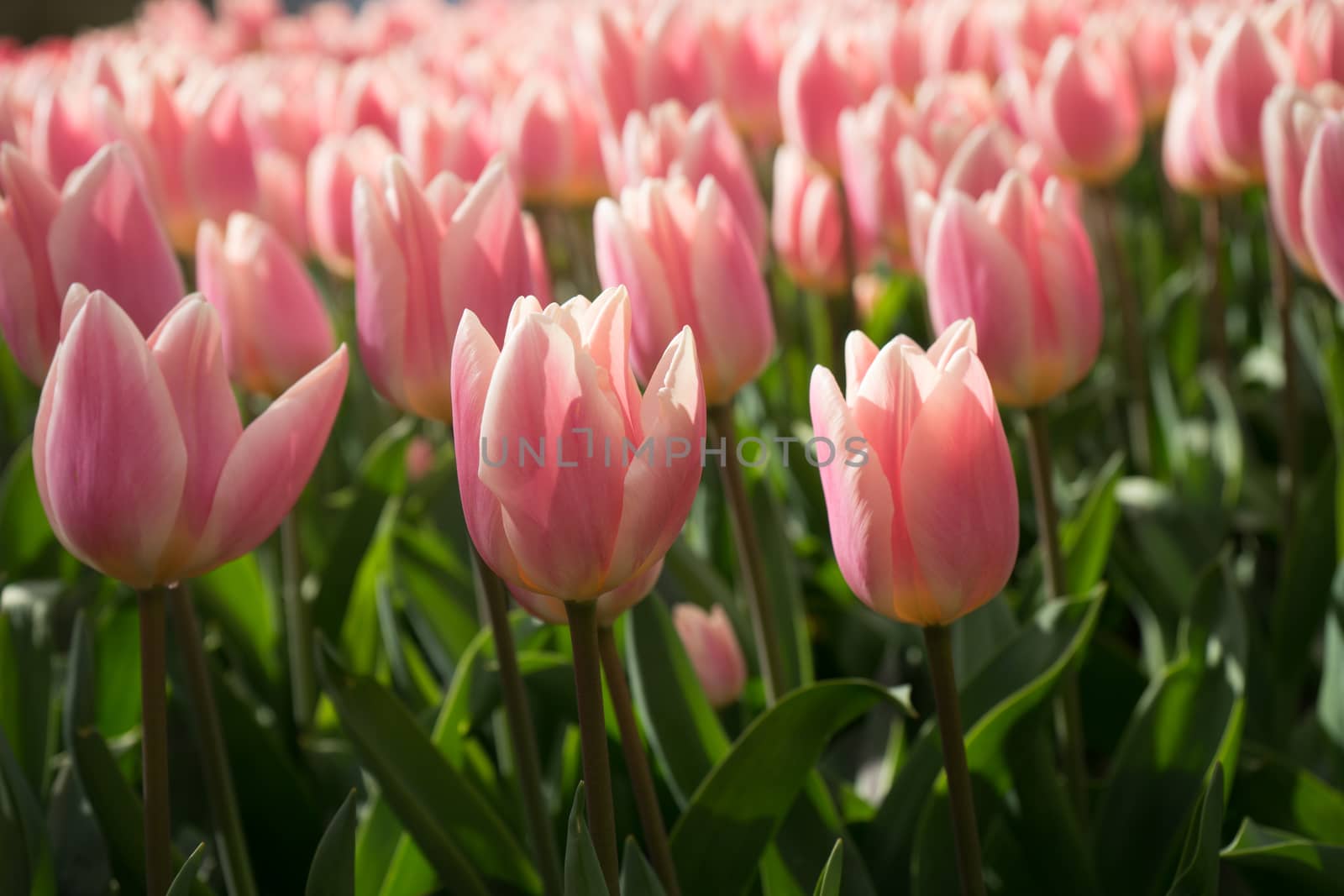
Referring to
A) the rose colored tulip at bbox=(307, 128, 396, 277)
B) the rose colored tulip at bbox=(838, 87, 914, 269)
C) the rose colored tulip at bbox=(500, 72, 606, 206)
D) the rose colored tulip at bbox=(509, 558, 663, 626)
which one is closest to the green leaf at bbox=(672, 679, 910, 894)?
the rose colored tulip at bbox=(509, 558, 663, 626)

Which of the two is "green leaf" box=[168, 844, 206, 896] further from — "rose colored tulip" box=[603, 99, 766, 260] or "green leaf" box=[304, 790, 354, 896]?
"rose colored tulip" box=[603, 99, 766, 260]

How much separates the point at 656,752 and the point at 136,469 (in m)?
0.40

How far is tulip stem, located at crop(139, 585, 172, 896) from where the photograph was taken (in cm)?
62

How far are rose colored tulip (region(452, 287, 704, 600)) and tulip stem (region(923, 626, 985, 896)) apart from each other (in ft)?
0.48

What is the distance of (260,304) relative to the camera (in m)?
0.92

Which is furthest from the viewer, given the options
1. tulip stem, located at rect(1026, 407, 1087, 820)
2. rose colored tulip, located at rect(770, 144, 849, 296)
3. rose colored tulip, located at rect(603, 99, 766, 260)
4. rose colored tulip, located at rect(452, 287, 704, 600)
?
rose colored tulip, located at rect(770, 144, 849, 296)

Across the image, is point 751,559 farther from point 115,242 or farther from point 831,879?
point 115,242

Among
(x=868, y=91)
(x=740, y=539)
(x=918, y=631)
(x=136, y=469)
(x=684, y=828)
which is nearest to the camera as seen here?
(x=136, y=469)

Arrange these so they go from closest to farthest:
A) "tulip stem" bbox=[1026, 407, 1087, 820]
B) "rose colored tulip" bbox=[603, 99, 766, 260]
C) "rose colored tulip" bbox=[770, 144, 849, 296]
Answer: "tulip stem" bbox=[1026, 407, 1087, 820], "rose colored tulip" bbox=[603, 99, 766, 260], "rose colored tulip" bbox=[770, 144, 849, 296]

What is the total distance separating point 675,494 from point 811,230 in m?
0.83

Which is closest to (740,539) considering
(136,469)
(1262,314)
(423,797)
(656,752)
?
(656,752)

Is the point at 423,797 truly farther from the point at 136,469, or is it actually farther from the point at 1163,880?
the point at 1163,880

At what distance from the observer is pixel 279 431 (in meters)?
0.61

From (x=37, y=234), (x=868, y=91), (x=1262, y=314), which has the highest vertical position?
(x=37, y=234)
